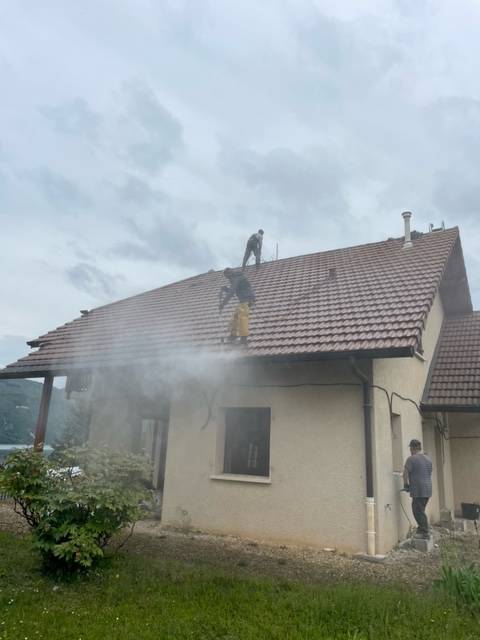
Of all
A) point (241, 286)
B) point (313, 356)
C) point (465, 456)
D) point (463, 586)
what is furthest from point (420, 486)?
point (241, 286)

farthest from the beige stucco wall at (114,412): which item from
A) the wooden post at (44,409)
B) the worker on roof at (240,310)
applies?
the worker on roof at (240,310)

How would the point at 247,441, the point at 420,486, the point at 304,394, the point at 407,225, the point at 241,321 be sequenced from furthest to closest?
the point at 407,225, the point at 247,441, the point at 241,321, the point at 304,394, the point at 420,486

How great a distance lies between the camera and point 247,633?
3.97m

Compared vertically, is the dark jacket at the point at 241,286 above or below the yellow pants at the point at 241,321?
above

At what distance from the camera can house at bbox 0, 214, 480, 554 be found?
25.0ft

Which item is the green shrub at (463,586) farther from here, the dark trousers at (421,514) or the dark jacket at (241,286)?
the dark jacket at (241,286)

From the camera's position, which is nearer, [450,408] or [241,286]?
[241,286]

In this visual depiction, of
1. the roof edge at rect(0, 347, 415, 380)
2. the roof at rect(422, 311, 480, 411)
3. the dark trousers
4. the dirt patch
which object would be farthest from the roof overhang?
the roof edge at rect(0, 347, 415, 380)

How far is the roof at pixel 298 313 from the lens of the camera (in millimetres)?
8070

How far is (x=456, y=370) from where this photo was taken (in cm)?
1141

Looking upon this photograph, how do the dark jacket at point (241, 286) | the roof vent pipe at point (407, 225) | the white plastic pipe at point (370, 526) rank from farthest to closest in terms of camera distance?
1. the roof vent pipe at point (407, 225)
2. the dark jacket at point (241, 286)
3. the white plastic pipe at point (370, 526)

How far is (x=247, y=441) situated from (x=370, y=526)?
2.81 m

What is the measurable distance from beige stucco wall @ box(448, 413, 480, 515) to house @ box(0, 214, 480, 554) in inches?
1.3

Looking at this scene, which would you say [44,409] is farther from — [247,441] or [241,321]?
[241,321]
